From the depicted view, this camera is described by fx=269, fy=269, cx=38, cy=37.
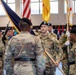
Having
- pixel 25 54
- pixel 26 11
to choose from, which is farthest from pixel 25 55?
pixel 26 11

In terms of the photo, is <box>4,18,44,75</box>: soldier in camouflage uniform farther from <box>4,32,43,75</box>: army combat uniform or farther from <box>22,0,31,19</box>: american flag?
<box>22,0,31,19</box>: american flag

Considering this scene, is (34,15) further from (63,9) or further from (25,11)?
(25,11)

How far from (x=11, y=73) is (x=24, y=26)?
762 millimetres

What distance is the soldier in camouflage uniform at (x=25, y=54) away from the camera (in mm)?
4047

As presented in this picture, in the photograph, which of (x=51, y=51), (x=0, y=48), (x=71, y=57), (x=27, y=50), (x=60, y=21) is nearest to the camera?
(x=27, y=50)

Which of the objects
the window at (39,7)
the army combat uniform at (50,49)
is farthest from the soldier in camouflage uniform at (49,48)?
the window at (39,7)

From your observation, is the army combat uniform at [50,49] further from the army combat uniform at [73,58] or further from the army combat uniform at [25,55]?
the army combat uniform at [25,55]

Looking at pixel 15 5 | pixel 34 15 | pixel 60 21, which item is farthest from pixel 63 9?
pixel 15 5

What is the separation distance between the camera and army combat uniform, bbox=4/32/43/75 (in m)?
4.05

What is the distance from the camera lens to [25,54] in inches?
159

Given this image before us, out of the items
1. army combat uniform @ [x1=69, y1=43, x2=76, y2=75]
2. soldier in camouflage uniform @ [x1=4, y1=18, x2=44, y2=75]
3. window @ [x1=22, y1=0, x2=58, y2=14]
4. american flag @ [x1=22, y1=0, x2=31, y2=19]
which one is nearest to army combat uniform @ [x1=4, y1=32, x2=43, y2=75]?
soldier in camouflage uniform @ [x1=4, y1=18, x2=44, y2=75]

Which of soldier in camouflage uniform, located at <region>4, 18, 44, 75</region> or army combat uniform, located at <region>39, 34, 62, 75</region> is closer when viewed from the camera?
soldier in camouflage uniform, located at <region>4, 18, 44, 75</region>

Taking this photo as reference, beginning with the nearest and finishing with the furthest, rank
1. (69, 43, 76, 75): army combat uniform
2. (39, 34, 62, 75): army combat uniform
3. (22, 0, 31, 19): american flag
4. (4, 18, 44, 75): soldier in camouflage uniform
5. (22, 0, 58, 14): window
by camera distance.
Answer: (4, 18, 44, 75): soldier in camouflage uniform, (69, 43, 76, 75): army combat uniform, (39, 34, 62, 75): army combat uniform, (22, 0, 31, 19): american flag, (22, 0, 58, 14): window

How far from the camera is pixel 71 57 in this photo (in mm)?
4613
